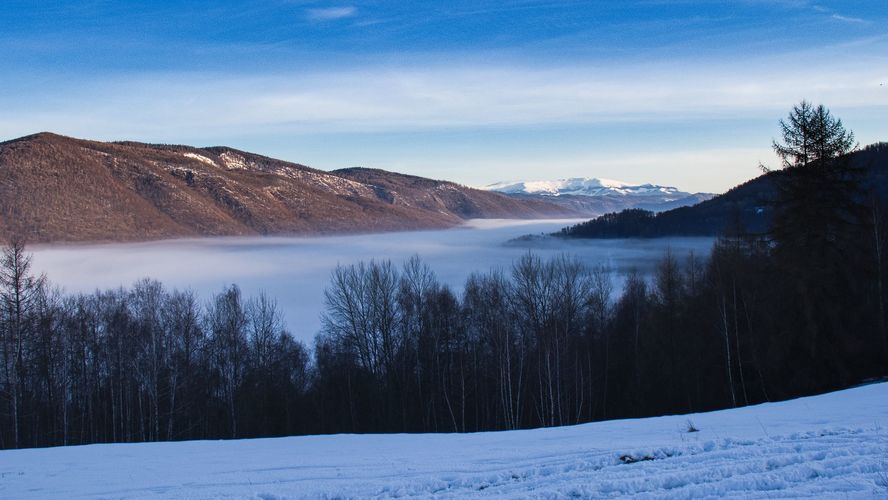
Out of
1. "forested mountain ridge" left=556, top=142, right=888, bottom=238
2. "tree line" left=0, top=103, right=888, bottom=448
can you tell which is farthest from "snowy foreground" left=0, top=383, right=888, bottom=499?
"forested mountain ridge" left=556, top=142, right=888, bottom=238

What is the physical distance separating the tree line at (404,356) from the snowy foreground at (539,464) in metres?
14.6

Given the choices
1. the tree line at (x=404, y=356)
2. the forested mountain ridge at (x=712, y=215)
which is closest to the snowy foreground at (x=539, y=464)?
the tree line at (x=404, y=356)

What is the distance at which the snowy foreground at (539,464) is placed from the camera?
827 cm

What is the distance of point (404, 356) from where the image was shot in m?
37.3

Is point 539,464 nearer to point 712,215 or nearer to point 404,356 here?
point 404,356

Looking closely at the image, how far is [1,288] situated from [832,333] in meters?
35.8

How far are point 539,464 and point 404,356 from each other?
27419 millimetres

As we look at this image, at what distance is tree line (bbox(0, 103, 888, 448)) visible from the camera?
99.4 ft

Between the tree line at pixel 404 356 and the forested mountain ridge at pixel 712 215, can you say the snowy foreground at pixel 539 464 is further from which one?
the forested mountain ridge at pixel 712 215

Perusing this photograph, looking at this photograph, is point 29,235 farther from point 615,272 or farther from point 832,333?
point 832,333

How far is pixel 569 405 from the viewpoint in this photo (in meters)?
35.3

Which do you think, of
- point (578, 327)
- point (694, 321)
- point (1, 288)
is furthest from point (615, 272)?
point (1, 288)

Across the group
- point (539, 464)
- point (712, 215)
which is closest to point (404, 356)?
point (539, 464)

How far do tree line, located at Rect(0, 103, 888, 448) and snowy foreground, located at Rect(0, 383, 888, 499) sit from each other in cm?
1459
